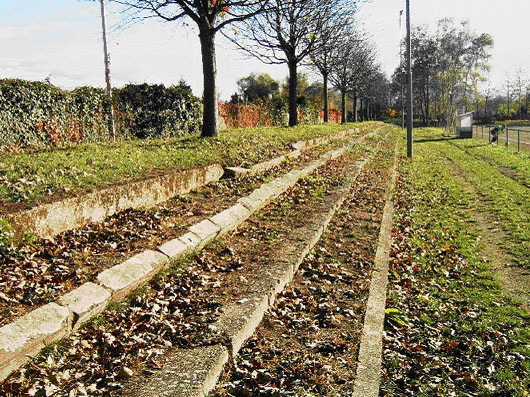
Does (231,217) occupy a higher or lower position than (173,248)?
higher

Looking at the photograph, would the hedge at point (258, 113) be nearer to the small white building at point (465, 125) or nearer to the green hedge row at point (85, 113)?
the green hedge row at point (85, 113)

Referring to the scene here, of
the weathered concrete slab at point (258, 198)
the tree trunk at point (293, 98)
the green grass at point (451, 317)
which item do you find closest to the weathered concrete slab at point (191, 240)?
the weathered concrete slab at point (258, 198)

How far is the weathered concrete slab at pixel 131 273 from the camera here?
4.13 metres

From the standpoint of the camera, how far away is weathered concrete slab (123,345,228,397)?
295cm

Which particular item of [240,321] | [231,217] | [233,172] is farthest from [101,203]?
[233,172]

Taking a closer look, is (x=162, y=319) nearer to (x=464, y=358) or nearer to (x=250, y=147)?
Result: (x=464, y=358)

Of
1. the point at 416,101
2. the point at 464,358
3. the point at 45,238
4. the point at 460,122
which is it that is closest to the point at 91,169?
the point at 45,238

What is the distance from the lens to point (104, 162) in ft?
25.0

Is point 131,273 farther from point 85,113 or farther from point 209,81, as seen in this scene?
point 85,113

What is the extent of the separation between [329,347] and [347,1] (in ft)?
63.8

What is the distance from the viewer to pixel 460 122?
3625 centimetres

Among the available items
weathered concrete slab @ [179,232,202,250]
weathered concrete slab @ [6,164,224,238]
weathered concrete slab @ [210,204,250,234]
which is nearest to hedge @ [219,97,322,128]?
weathered concrete slab @ [6,164,224,238]

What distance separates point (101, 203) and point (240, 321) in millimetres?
2924

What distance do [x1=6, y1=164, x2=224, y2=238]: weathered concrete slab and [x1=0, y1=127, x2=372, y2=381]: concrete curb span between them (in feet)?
3.72
